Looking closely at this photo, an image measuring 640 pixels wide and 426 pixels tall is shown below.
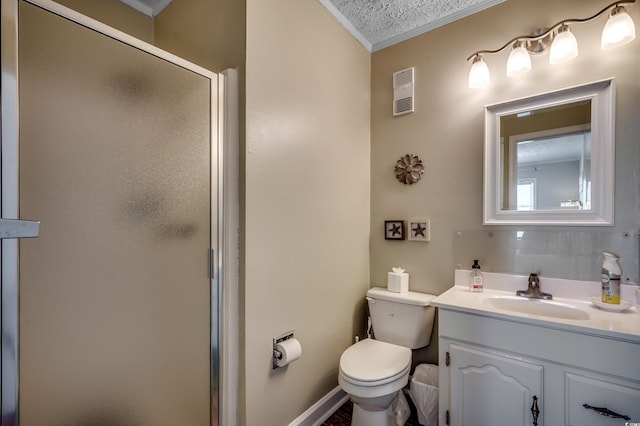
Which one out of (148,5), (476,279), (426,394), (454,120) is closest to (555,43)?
(454,120)

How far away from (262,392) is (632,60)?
2386 millimetres

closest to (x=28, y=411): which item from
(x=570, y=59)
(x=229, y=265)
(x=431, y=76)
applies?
(x=229, y=265)

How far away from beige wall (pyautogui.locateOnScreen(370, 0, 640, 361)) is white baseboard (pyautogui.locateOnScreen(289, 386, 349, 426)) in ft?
2.64

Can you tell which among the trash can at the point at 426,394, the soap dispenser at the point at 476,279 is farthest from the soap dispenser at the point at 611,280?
the trash can at the point at 426,394

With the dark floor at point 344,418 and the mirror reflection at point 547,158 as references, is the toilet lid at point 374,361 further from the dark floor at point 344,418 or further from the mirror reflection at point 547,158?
the mirror reflection at point 547,158

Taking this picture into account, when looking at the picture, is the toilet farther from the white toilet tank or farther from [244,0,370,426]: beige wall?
[244,0,370,426]: beige wall

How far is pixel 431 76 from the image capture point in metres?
1.98

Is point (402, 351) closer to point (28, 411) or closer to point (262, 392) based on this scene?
point (262, 392)

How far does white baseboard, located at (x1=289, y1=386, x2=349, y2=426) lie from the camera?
Answer: 1.65m

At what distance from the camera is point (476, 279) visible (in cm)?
174

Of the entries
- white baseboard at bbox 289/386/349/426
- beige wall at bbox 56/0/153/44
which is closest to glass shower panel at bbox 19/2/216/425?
white baseboard at bbox 289/386/349/426

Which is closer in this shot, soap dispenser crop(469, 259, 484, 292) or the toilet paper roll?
the toilet paper roll

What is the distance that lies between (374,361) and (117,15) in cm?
250

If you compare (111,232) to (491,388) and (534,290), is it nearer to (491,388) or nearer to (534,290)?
(491,388)
